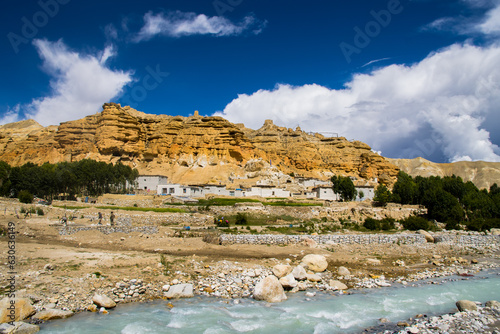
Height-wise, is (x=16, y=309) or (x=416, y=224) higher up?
(x=416, y=224)

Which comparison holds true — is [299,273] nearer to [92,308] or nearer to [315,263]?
[315,263]

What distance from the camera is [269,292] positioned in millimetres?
12836

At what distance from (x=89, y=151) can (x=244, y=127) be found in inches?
3117

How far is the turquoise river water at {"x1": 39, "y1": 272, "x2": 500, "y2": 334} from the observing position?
33.8 ft

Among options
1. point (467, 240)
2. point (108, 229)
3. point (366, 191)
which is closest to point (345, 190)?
point (366, 191)

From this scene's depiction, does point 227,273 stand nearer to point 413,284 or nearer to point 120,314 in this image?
point 120,314

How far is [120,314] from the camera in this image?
1104 centimetres

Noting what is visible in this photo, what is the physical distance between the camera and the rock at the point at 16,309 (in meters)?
9.57

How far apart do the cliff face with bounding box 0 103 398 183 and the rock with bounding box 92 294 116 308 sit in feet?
217

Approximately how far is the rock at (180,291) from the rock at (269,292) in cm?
276

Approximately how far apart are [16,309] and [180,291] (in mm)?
5554

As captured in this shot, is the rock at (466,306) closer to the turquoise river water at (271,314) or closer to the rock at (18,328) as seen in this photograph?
the turquoise river water at (271,314)

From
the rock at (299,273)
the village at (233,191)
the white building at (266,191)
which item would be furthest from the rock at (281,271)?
the white building at (266,191)

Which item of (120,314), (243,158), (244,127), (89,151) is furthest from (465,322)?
(244,127)
